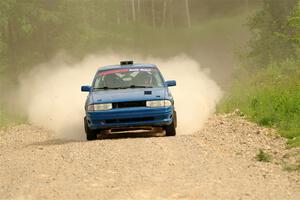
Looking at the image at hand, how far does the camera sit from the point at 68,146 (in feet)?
40.7

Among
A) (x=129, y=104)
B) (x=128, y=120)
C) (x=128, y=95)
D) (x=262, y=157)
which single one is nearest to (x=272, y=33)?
(x=128, y=95)

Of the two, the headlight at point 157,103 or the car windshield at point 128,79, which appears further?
the car windshield at point 128,79

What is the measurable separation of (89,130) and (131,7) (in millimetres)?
72928

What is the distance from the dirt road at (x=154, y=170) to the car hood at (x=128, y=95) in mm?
1063

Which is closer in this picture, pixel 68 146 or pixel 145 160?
pixel 145 160

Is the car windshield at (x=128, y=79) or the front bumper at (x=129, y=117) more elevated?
the car windshield at (x=128, y=79)

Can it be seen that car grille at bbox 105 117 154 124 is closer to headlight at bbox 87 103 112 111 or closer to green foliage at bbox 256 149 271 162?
headlight at bbox 87 103 112 111

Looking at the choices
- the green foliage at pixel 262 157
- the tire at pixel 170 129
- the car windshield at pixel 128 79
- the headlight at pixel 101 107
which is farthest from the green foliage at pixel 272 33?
the green foliage at pixel 262 157

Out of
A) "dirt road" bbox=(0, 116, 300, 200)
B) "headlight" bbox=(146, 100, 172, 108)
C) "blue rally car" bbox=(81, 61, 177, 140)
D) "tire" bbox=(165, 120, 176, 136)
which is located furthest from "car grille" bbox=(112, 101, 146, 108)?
"dirt road" bbox=(0, 116, 300, 200)

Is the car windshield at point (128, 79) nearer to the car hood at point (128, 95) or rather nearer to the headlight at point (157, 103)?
the car hood at point (128, 95)

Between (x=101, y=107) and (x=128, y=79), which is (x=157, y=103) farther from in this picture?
(x=128, y=79)

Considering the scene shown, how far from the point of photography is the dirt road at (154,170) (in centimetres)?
780

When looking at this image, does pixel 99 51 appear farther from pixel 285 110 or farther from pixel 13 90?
pixel 285 110

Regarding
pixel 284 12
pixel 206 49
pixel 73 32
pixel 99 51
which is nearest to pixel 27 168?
pixel 284 12
